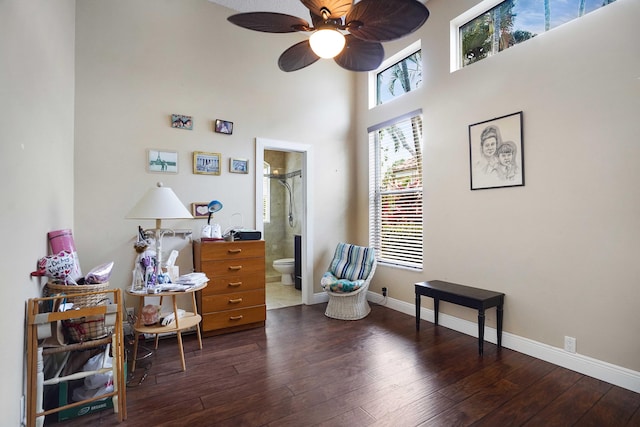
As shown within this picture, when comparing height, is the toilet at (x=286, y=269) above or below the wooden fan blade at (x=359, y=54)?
below

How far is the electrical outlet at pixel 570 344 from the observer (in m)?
2.31

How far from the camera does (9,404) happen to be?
135cm

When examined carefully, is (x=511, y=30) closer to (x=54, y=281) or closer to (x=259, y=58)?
(x=259, y=58)

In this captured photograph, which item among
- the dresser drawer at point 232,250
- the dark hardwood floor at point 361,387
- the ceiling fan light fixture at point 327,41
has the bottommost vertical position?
the dark hardwood floor at point 361,387

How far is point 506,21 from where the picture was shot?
9.18 feet

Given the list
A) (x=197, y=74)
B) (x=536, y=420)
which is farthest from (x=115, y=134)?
(x=536, y=420)

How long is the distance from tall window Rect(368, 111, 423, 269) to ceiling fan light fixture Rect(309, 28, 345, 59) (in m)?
1.90

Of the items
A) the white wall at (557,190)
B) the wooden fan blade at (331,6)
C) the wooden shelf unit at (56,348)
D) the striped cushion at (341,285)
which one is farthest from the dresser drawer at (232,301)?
the wooden fan blade at (331,6)

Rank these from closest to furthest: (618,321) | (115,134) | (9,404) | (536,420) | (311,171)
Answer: (9,404)
(536,420)
(618,321)
(115,134)
(311,171)

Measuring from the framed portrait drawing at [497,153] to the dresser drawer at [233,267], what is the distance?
7.54 feet

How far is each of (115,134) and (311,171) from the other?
2.18 meters

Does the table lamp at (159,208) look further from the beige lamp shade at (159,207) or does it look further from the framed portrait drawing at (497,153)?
the framed portrait drawing at (497,153)

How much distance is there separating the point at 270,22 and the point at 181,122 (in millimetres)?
1762

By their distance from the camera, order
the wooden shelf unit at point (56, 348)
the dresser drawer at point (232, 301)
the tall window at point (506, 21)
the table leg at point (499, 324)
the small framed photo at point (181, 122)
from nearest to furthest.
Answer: the wooden shelf unit at point (56, 348)
the tall window at point (506, 21)
the table leg at point (499, 324)
the dresser drawer at point (232, 301)
the small framed photo at point (181, 122)
